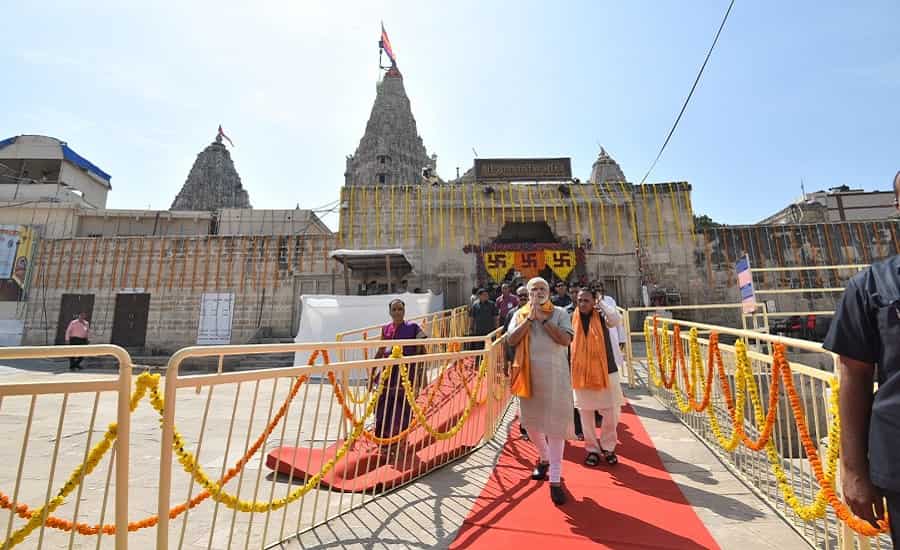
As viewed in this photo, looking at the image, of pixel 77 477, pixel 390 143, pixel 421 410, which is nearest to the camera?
pixel 77 477

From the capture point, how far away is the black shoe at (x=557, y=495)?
3.01m

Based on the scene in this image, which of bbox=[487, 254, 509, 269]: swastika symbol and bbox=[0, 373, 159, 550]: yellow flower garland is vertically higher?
bbox=[487, 254, 509, 269]: swastika symbol

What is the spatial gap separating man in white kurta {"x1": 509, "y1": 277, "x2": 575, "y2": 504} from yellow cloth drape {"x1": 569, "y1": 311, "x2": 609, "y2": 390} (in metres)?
0.48

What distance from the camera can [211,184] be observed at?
34.7 metres

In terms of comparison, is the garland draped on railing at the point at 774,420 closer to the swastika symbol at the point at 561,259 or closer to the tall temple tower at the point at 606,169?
the swastika symbol at the point at 561,259

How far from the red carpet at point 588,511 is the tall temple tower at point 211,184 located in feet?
123

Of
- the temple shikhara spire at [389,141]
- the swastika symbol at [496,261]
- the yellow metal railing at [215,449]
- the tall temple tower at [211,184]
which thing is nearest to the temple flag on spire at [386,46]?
the temple shikhara spire at [389,141]

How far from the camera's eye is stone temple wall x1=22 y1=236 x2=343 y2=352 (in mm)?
16156

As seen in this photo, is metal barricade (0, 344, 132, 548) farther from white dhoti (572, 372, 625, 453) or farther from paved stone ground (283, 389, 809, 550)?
white dhoti (572, 372, 625, 453)

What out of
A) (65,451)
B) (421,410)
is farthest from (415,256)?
(421,410)

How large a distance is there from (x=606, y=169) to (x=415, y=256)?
2060 centimetres

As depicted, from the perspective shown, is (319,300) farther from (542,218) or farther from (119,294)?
(119,294)

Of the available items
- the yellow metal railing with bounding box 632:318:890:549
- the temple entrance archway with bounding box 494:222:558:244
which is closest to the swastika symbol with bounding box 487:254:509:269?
the temple entrance archway with bounding box 494:222:558:244

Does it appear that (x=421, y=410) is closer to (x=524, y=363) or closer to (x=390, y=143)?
(x=524, y=363)
